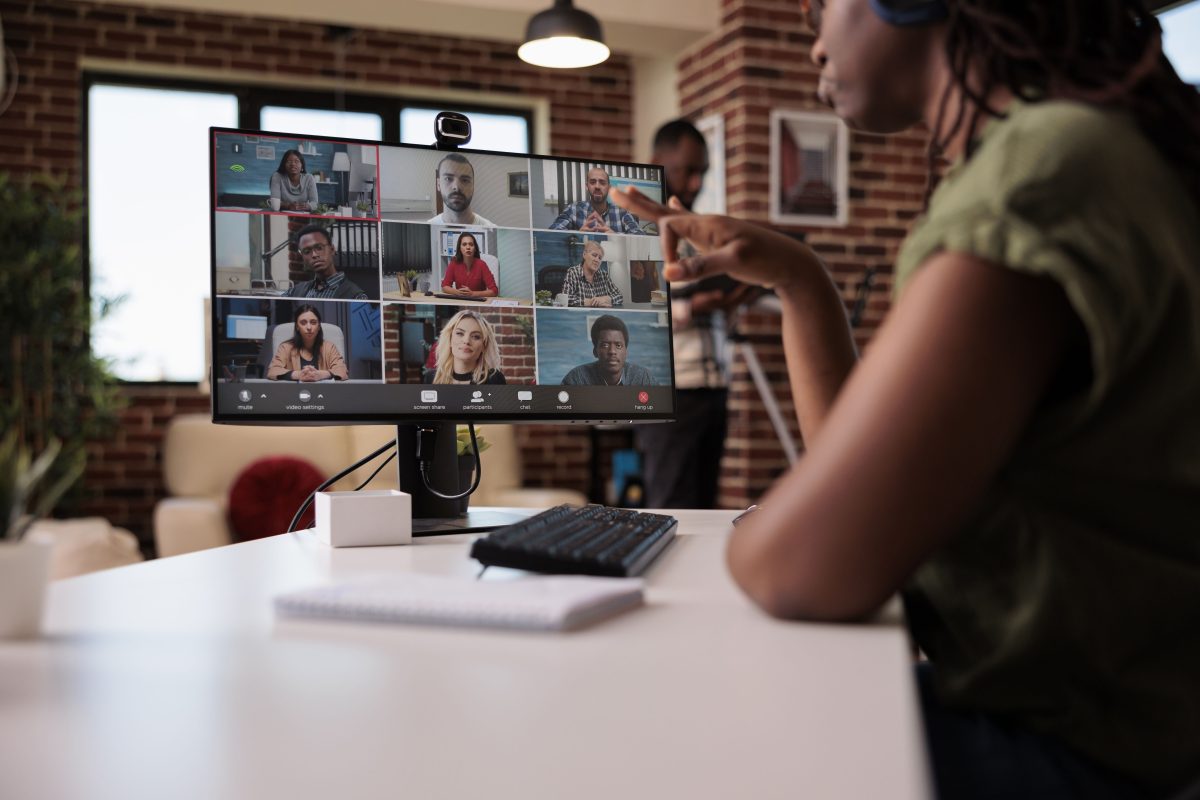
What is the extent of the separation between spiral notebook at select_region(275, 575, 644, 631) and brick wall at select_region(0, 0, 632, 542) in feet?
15.1

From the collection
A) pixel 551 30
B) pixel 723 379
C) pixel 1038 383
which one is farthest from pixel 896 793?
pixel 551 30

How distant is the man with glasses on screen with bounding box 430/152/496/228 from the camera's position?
149 centimetres

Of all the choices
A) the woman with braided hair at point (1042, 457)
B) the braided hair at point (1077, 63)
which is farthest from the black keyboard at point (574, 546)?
the braided hair at point (1077, 63)

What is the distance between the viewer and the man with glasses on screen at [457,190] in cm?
149

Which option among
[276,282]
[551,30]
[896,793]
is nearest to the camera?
[896,793]

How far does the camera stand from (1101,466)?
2.20 feet

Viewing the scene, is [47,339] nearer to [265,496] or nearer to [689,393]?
[265,496]

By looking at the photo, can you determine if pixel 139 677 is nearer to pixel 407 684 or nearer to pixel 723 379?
pixel 407 684

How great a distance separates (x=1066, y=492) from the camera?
0.68m

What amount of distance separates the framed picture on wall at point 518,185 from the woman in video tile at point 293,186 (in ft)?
0.89

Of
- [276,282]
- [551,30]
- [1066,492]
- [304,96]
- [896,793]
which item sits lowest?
[896,793]

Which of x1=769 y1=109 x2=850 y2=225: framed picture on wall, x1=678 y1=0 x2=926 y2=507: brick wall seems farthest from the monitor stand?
x1=769 y1=109 x2=850 y2=225: framed picture on wall

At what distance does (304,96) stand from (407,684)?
5270 millimetres

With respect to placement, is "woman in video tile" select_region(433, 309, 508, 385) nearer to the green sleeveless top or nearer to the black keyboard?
the black keyboard
